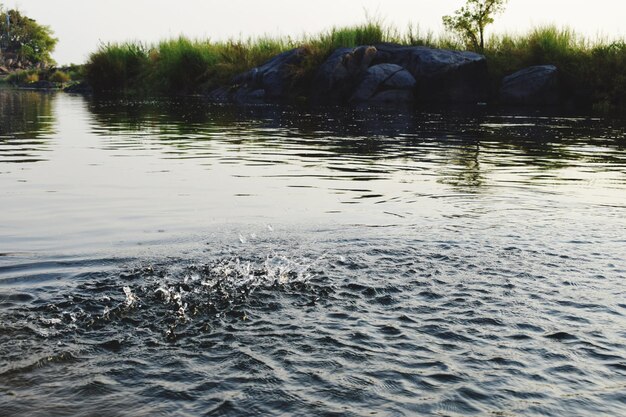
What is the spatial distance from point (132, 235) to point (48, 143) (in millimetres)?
8478

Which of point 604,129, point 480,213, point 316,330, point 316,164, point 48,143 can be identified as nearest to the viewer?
point 316,330

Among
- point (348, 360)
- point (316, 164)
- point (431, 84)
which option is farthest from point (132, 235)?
point (431, 84)

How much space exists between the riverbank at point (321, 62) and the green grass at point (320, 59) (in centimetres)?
4

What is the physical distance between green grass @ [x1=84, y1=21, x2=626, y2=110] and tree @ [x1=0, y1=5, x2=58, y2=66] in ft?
204

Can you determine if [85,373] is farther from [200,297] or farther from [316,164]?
[316,164]

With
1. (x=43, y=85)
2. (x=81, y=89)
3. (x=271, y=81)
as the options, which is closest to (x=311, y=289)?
(x=271, y=81)

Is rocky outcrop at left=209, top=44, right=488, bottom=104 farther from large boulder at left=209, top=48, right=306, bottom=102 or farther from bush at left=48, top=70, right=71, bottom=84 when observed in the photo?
bush at left=48, top=70, right=71, bottom=84

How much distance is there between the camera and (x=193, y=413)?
3.02m

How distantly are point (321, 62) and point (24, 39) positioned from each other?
80653mm

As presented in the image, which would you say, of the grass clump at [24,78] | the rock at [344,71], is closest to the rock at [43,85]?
the grass clump at [24,78]

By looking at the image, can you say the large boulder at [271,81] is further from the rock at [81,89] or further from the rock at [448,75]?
the rock at [81,89]

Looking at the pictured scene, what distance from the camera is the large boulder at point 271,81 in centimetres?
3094

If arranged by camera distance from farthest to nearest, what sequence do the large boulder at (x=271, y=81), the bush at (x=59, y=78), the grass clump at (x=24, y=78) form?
the grass clump at (x=24, y=78)
the bush at (x=59, y=78)
the large boulder at (x=271, y=81)

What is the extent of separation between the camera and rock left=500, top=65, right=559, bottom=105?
26.9m
